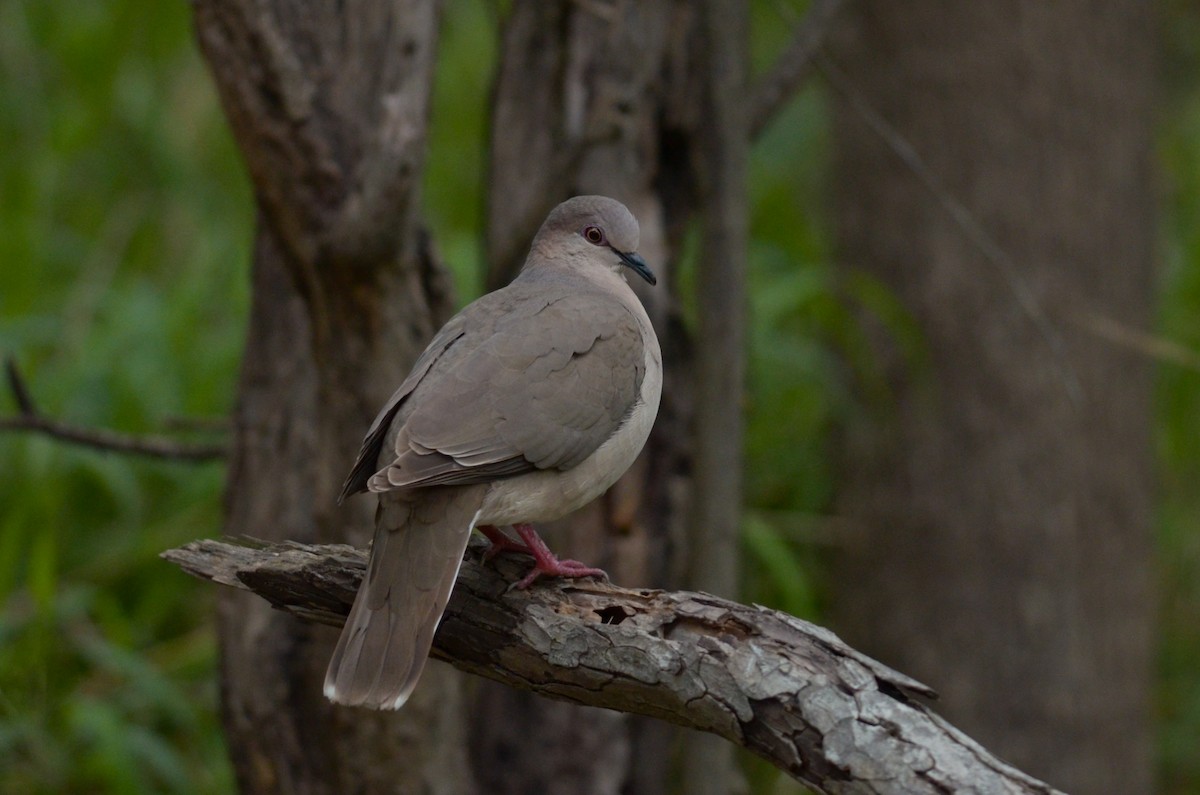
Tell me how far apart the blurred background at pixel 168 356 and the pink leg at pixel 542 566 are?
1.30m

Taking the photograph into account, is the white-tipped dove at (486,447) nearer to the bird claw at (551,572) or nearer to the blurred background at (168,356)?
the bird claw at (551,572)

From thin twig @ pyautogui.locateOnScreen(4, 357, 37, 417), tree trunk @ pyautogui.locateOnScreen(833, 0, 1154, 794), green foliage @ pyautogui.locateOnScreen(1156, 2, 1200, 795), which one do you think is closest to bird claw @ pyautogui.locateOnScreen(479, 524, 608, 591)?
thin twig @ pyautogui.locateOnScreen(4, 357, 37, 417)

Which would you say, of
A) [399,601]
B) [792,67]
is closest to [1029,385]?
[792,67]

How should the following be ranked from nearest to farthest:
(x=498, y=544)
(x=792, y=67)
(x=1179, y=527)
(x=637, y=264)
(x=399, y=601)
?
1. (x=399, y=601)
2. (x=498, y=544)
3. (x=637, y=264)
4. (x=792, y=67)
5. (x=1179, y=527)

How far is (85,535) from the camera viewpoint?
4867 millimetres

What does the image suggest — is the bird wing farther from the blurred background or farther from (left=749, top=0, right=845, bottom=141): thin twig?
the blurred background

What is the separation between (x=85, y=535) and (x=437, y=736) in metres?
2.21

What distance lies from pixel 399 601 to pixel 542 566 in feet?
1.21

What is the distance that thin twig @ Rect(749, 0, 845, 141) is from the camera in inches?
139

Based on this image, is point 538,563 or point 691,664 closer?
point 691,664

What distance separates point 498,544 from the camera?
8.96 ft

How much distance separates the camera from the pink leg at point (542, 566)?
2.56m

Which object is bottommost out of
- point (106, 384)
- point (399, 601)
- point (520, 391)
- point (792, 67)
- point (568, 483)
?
point (106, 384)

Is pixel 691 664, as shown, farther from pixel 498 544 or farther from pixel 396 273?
pixel 396 273
